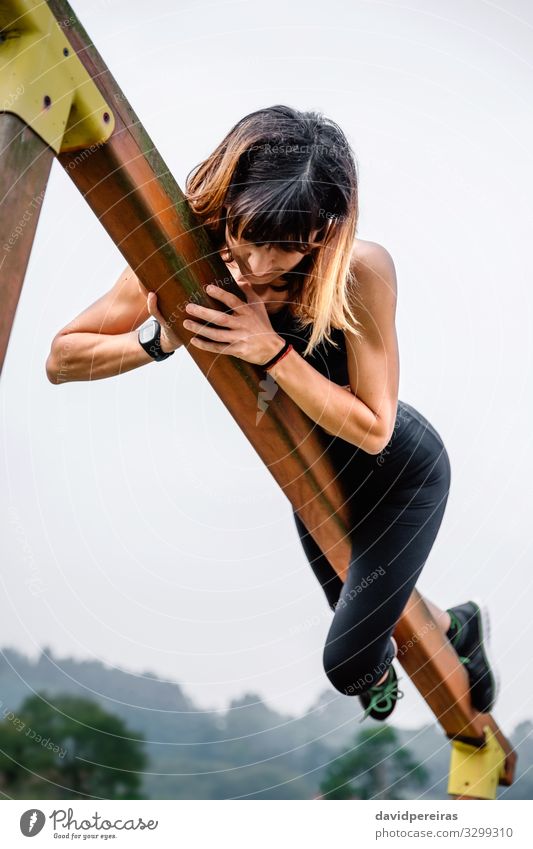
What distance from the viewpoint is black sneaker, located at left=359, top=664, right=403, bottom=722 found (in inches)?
57.3

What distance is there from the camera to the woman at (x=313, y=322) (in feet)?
2.93

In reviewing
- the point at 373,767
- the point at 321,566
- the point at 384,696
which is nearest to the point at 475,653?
the point at 384,696

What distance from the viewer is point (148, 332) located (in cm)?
98

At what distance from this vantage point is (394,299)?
99 centimetres

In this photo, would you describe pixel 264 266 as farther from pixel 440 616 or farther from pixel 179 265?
pixel 440 616

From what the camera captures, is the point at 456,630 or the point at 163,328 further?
the point at 456,630

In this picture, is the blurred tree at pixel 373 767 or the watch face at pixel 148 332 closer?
the watch face at pixel 148 332

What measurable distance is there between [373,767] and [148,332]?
3.64 m

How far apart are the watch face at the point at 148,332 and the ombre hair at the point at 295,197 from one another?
117 millimetres

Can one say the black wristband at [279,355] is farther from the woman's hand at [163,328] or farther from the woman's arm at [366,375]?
the woman's hand at [163,328]

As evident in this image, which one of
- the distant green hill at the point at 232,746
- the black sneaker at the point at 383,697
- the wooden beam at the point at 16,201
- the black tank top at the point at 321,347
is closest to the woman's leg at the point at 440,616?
the black sneaker at the point at 383,697
